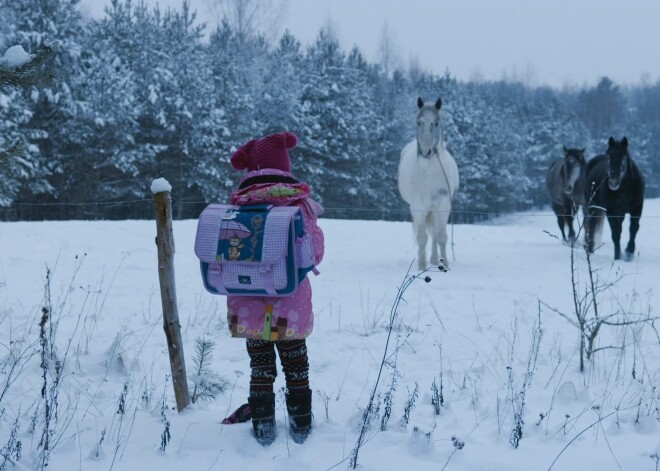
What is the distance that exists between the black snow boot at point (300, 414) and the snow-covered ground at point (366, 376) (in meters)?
0.06

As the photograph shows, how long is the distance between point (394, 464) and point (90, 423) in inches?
64.8

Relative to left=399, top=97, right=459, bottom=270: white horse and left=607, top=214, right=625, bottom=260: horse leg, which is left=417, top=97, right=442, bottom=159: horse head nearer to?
left=399, top=97, right=459, bottom=270: white horse

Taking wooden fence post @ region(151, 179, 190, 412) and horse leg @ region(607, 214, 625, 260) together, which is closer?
wooden fence post @ region(151, 179, 190, 412)

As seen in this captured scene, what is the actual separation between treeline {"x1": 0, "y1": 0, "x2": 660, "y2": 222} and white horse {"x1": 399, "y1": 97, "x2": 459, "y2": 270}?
17.4 feet

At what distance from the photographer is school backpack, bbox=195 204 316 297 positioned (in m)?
2.88

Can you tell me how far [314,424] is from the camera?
10.6ft

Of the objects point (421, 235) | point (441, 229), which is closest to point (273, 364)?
point (421, 235)

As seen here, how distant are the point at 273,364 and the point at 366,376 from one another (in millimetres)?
1318

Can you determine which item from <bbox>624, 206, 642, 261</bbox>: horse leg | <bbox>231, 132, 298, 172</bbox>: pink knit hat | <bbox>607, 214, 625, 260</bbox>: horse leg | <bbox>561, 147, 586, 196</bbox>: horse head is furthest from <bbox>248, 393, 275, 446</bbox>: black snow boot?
<bbox>561, 147, 586, 196</bbox>: horse head

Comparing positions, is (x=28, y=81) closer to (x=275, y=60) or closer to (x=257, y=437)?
(x=257, y=437)

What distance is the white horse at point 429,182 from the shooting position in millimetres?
8344

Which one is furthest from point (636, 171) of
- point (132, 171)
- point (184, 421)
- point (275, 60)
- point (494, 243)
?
point (275, 60)

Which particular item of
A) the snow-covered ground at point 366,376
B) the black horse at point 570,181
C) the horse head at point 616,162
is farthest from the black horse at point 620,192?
the black horse at point 570,181

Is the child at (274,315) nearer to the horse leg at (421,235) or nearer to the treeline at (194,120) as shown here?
the horse leg at (421,235)
